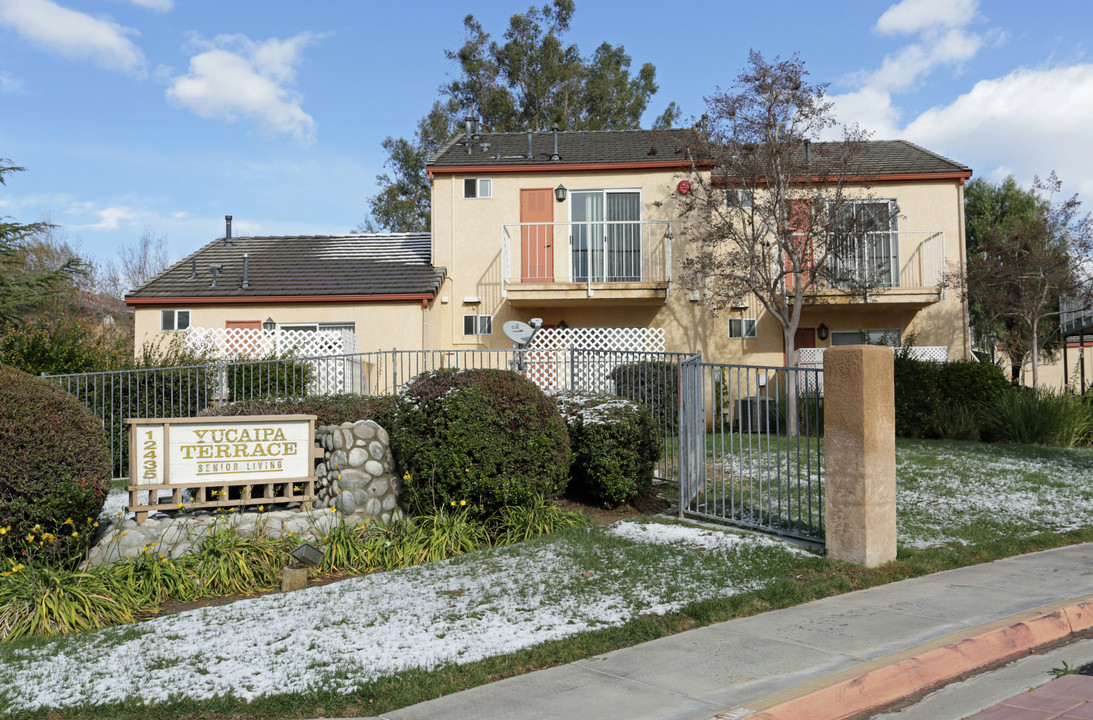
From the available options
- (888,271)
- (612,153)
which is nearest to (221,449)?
(612,153)

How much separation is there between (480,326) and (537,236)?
2496 mm

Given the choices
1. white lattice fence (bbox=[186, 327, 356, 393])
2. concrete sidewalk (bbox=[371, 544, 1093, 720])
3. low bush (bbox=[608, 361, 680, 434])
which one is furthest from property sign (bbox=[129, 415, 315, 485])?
white lattice fence (bbox=[186, 327, 356, 393])

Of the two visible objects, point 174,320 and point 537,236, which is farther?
point 537,236

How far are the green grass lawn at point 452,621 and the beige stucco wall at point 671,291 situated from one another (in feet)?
36.3

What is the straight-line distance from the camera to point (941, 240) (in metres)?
19.4

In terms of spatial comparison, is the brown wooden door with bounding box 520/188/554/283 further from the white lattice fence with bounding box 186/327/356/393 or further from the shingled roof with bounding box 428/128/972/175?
the white lattice fence with bounding box 186/327/356/393

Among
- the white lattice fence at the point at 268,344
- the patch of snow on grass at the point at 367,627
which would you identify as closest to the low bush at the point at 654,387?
the patch of snow on grass at the point at 367,627

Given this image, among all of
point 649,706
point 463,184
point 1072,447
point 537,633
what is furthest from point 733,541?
point 463,184

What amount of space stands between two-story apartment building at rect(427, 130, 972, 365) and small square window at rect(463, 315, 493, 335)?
0.08 ft

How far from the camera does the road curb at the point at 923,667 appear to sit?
441 centimetres

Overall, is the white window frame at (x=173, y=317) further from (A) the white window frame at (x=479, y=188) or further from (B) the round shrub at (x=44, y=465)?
(B) the round shrub at (x=44, y=465)

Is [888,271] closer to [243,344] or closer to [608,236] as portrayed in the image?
[608,236]

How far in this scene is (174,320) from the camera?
1898 cm

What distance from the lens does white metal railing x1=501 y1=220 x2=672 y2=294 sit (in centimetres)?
1964
